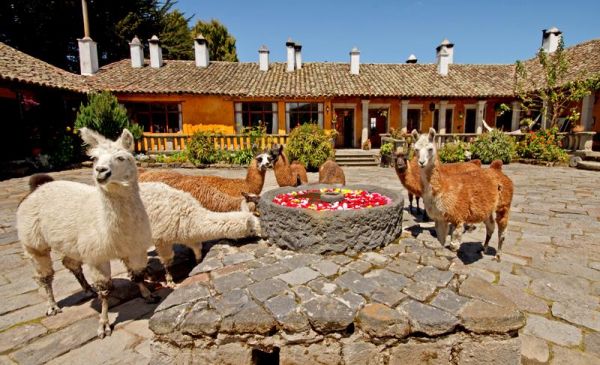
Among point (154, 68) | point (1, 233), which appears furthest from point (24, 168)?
point (154, 68)

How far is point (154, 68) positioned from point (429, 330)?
22.6 metres

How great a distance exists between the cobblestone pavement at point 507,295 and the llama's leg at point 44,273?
12 centimetres

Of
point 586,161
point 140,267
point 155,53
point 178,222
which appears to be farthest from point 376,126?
point 140,267

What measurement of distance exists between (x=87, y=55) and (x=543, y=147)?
86.9 feet

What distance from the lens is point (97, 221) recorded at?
2891 millimetres

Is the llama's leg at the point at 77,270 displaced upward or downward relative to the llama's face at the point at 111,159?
downward

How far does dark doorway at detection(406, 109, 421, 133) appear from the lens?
2066 cm

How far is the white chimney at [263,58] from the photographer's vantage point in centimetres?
2070

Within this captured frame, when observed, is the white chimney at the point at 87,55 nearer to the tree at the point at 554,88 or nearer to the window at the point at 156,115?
the window at the point at 156,115

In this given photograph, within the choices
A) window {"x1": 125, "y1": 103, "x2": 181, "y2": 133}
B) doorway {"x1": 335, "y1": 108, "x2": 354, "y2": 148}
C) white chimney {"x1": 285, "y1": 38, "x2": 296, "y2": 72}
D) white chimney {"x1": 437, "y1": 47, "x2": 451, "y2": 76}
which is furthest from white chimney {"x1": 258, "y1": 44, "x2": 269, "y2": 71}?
white chimney {"x1": 437, "y1": 47, "x2": 451, "y2": 76}

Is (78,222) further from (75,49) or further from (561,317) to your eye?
(75,49)

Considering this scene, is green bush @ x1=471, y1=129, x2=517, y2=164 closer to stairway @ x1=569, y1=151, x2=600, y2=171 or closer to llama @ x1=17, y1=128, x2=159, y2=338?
stairway @ x1=569, y1=151, x2=600, y2=171

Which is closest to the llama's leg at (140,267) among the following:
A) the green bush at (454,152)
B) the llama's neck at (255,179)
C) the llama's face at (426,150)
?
the llama's neck at (255,179)

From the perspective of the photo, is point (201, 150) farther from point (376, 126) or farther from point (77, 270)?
point (376, 126)
